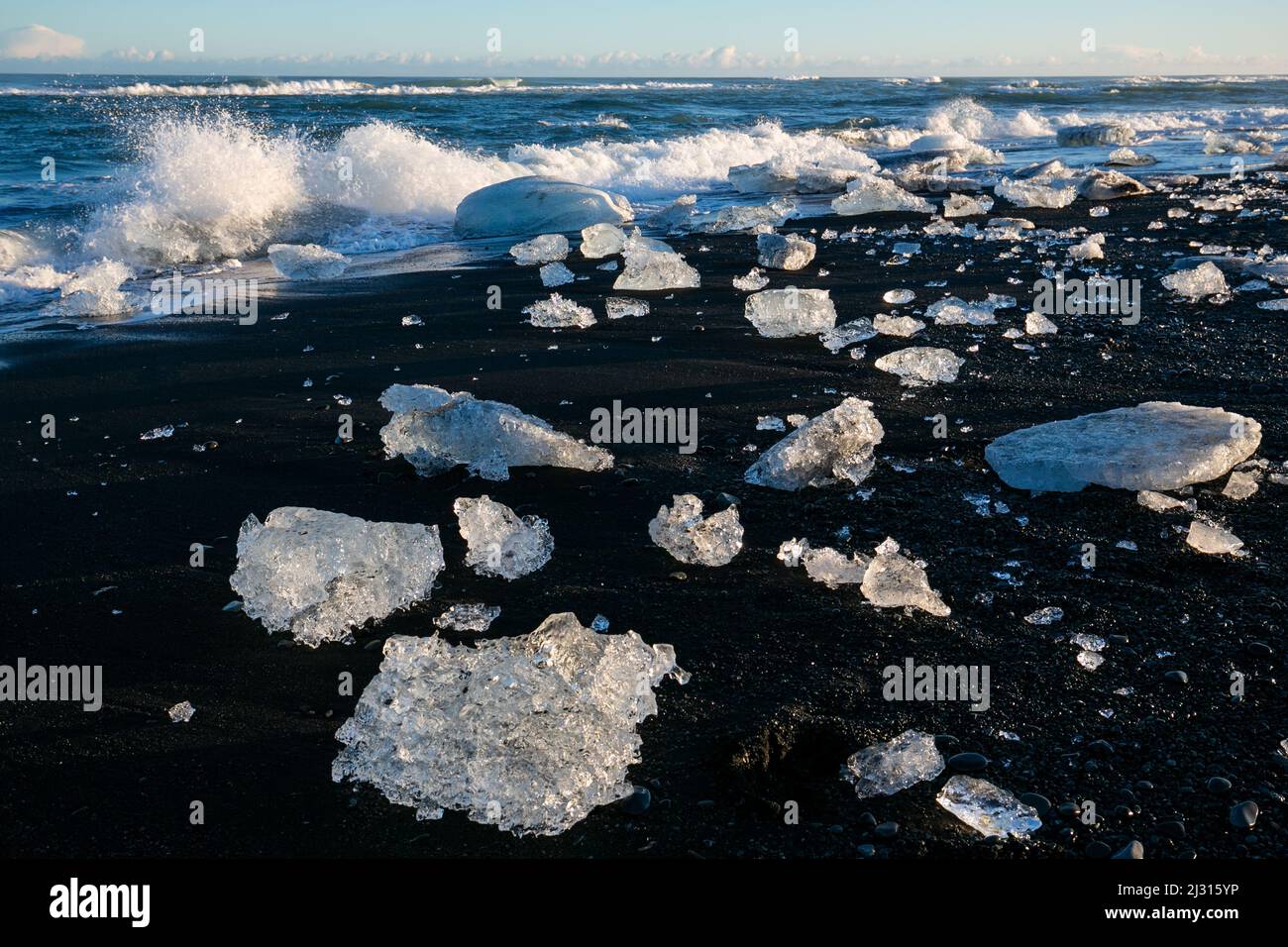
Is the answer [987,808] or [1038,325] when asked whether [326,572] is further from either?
[1038,325]

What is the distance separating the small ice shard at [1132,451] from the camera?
3199mm

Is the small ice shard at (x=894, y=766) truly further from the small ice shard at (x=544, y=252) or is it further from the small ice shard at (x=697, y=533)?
the small ice shard at (x=544, y=252)

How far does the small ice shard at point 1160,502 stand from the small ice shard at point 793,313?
2297 millimetres

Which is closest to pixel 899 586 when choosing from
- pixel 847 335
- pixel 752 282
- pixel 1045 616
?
pixel 1045 616

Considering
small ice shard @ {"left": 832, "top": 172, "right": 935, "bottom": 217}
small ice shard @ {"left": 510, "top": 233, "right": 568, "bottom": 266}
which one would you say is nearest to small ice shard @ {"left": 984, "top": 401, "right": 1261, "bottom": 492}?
small ice shard @ {"left": 510, "top": 233, "right": 568, "bottom": 266}

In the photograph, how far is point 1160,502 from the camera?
10.2 ft

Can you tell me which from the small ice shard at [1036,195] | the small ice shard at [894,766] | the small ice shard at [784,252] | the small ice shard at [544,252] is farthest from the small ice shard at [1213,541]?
the small ice shard at [1036,195]

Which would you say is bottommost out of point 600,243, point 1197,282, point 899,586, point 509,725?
point 509,725

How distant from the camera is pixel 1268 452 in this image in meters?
3.49

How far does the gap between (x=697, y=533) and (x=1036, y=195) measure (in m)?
8.08

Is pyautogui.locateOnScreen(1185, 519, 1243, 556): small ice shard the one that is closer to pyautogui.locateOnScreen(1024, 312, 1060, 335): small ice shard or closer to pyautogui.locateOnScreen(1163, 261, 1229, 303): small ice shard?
pyautogui.locateOnScreen(1024, 312, 1060, 335): small ice shard

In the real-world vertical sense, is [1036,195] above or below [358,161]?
below
